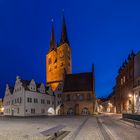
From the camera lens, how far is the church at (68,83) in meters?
73.3

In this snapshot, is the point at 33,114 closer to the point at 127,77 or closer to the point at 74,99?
the point at 74,99

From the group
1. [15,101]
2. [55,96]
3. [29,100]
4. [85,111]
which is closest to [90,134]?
[29,100]

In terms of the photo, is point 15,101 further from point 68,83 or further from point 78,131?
point 78,131

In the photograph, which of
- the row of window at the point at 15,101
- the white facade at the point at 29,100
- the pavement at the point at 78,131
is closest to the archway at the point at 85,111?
the white facade at the point at 29,100

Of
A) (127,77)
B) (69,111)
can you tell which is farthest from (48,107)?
(127,77)

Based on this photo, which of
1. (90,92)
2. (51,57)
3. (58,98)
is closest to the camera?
(90,92)

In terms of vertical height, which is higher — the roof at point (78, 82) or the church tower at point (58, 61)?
the church tower at point (58, 61)

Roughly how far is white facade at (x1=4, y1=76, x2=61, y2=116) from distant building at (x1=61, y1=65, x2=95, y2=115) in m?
4.80

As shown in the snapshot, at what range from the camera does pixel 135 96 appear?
5294 centimetres

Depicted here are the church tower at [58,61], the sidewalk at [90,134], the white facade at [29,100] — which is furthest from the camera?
the church tower at [58,61]

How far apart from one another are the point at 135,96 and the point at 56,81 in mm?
42217

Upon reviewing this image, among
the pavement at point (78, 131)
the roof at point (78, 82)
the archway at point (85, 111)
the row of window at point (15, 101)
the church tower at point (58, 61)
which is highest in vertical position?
the church tower at point (58, 61)

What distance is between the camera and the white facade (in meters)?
62.6

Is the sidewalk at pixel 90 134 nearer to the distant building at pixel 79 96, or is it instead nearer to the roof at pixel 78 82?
the distant building at pixel 79 96
